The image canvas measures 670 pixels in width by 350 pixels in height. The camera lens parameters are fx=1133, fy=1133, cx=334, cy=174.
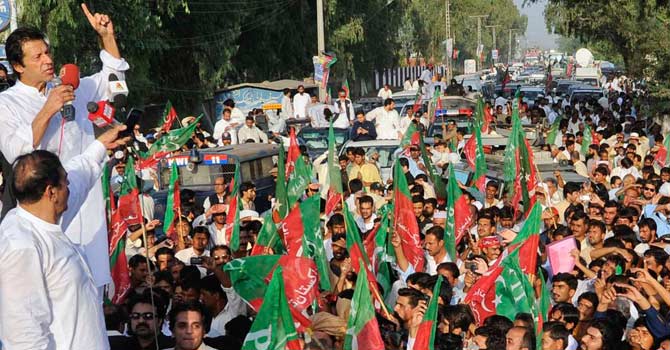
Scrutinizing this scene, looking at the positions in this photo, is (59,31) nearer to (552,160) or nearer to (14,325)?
(552,160)

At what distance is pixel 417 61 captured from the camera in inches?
3068

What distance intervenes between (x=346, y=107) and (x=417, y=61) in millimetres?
57324

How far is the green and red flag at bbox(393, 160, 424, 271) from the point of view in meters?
9.24

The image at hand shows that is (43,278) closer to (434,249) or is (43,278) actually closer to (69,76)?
(69,76)

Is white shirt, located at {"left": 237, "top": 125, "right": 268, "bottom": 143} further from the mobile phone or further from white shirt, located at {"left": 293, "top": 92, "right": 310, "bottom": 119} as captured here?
the mobile phone

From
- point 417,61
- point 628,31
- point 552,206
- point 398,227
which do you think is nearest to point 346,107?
point 628,31

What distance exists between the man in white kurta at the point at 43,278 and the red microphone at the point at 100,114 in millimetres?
352

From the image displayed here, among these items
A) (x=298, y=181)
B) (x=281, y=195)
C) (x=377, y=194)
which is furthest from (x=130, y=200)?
(x=377, y=194)

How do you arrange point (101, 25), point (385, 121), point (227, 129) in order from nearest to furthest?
point (101, 25) → point (227, 129) → point (385, 121)

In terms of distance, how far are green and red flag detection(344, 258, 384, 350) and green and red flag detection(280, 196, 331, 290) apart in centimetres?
196

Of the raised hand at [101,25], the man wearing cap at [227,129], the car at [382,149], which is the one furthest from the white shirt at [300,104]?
the raised hand at [101,25]

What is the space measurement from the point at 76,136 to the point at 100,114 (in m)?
0.44

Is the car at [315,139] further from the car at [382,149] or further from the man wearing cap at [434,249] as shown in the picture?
the man wearing cap at [434,249]

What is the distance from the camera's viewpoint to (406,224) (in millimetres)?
9453
